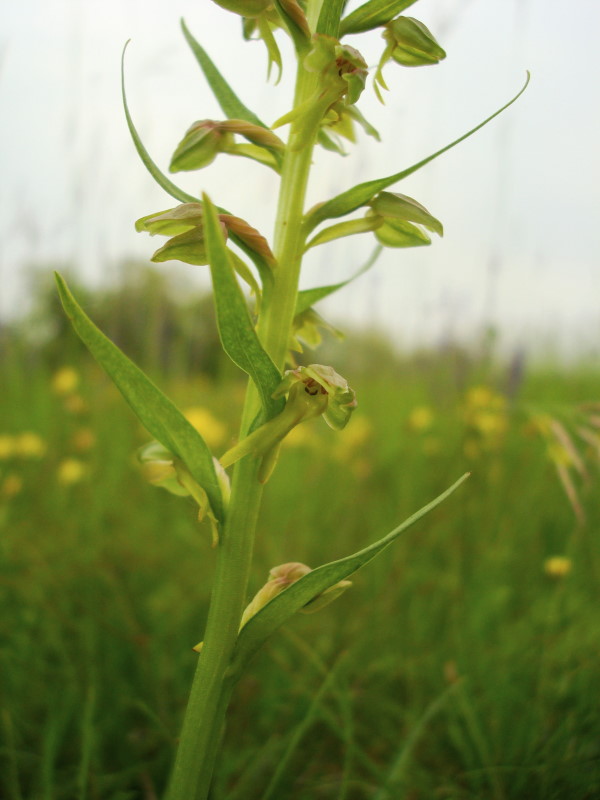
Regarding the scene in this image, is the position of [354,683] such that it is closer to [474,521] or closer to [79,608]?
[79,608]

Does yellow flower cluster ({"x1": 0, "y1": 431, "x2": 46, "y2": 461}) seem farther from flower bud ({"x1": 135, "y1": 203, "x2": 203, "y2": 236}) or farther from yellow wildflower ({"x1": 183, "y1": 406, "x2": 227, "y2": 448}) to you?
flower bud ({"x1": 135, "y1": 203, "x2": 203, "y2": 236})

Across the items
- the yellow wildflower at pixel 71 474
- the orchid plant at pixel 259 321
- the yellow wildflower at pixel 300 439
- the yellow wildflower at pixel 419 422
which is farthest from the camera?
the yellow wildflower at pixel 300 439

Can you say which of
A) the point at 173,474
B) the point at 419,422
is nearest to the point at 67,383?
the point at 419,422

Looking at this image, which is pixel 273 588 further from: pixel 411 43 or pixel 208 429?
→ pixel 208 429

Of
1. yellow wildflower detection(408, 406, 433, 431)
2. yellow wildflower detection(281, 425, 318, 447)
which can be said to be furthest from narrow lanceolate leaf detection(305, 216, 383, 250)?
yellow wildflower detection(281, 425, 318, 447)

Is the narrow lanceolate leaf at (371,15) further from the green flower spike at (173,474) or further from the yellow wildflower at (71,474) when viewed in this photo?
the yellow wildflower at (71,474)

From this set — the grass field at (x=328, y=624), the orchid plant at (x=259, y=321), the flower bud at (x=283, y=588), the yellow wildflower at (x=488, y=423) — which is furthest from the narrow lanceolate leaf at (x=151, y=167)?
the yellow wildflower at (x=488, y=423)

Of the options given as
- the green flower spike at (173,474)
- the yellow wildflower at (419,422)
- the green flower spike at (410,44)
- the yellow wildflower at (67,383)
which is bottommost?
the yellow wildflower at (419,422)
